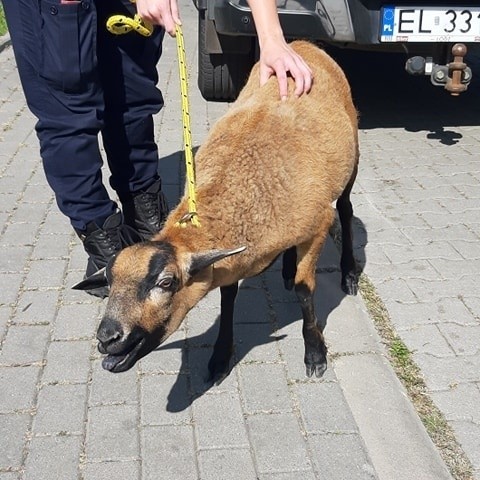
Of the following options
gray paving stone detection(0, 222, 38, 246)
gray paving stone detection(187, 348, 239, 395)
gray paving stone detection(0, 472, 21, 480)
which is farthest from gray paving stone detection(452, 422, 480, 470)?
gray paving stone detection(0, 222, 38, 246)

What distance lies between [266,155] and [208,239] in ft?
1.96

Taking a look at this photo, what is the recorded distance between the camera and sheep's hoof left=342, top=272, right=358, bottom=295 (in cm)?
455

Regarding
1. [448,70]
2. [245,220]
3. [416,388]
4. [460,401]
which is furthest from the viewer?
[448,70]

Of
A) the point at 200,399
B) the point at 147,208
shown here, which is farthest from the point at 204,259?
the point at 147,208

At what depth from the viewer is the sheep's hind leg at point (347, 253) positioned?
457 centimetres

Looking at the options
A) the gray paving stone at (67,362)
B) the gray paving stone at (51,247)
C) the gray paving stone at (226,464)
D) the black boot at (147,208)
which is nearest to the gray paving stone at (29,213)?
the gray paving stone at (51,247)

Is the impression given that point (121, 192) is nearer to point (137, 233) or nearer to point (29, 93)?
point (137, 233)

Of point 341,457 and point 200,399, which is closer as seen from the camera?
point 341,457

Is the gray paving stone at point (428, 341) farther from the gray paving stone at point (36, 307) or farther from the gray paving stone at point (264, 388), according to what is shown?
the gray paving stone at point (36, 307)

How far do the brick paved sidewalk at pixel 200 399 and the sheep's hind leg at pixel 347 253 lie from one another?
82mm

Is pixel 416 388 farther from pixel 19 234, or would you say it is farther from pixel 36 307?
pixel 19 234

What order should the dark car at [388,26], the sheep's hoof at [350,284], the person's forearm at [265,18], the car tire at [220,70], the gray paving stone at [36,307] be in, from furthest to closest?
the car tire at [220,70], the dark car at [388,26], the sheep's hoof at [350,284], the gray paving stone at [36,307], the person's forearm at [265,18]

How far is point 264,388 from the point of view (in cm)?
370

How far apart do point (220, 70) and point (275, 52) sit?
3.93 metres
